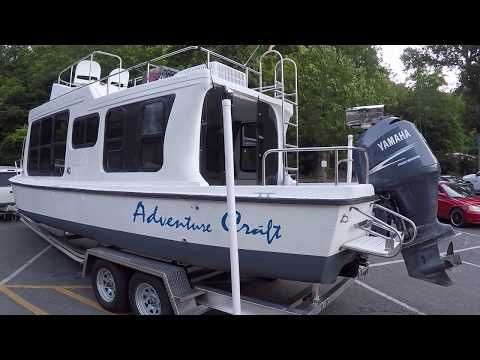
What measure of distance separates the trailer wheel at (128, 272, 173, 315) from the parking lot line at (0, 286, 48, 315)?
3.94ft

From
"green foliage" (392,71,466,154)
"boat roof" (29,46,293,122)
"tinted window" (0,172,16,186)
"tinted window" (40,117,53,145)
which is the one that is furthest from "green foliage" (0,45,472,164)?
"tinted window" (40,117,53,145)

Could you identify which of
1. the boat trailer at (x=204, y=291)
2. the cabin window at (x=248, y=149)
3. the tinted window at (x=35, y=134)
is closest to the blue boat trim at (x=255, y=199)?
the boat trailer at (x=204, y=291)

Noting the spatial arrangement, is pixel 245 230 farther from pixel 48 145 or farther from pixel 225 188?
pixel 48 145

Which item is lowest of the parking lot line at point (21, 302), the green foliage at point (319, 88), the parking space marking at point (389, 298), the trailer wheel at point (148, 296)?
the parking lot line at point (21, 302)

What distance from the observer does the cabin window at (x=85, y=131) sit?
5367 millimetres

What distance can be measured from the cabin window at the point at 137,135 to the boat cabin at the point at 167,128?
0.01 m

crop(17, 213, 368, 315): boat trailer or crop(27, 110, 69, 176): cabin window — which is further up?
crop(27, 110, 69, 176): cabin window

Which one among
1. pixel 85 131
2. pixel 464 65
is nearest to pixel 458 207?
pixel 85 131

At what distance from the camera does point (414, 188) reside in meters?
3.69

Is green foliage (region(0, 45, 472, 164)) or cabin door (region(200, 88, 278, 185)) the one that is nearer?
cabin door (region(200, 88, 278, 185))

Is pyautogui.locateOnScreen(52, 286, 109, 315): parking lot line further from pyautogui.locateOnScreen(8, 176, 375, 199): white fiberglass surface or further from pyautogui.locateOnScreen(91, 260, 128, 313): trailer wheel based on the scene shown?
pyautogui.locateOnScreen(8, 176, 375, 199): white fiberglass surface

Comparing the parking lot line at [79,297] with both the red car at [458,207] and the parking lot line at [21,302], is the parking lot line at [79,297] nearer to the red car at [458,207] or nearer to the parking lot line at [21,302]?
the parking lot line at [21,302]

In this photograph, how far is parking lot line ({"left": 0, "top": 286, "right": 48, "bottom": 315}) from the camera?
4719mm

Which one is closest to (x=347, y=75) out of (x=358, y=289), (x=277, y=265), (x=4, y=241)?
(x=358, y=289)
